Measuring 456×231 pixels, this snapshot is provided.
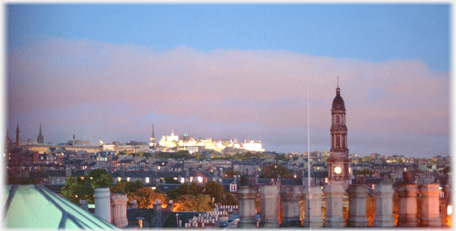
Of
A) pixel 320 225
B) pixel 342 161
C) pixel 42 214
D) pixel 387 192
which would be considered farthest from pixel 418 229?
pixel 342 161

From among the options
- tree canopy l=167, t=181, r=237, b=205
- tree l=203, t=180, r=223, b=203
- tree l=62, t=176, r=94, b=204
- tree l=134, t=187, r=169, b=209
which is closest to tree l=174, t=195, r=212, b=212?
tree l=134, t=187, r=169, b=209

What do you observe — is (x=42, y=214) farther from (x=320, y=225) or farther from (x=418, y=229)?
(x=418, y=229)

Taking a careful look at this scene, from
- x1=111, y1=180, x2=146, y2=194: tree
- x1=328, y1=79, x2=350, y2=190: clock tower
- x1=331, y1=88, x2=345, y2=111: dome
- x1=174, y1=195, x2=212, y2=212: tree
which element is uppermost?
x1=331, y1=88, x2=345, y2=111: dome

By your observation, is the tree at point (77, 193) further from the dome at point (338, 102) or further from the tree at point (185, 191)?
the dome at point (338, 102)

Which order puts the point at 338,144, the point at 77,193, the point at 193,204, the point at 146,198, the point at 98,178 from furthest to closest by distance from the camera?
the point at 98,178 → the point at 146,198 → the point at 77,193 → the point at 193,204 → the point at 338,144

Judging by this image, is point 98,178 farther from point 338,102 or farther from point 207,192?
point 338,102

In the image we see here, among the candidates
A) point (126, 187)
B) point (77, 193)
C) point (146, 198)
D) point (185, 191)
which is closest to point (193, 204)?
point (146, 198)

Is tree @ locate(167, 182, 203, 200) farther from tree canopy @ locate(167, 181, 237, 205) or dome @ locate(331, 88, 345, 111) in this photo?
dome @ locate(331, 88, 345, 111)

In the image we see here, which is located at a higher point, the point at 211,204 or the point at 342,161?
the point at 342,161

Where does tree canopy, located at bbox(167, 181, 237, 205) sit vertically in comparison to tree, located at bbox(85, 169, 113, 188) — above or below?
below
